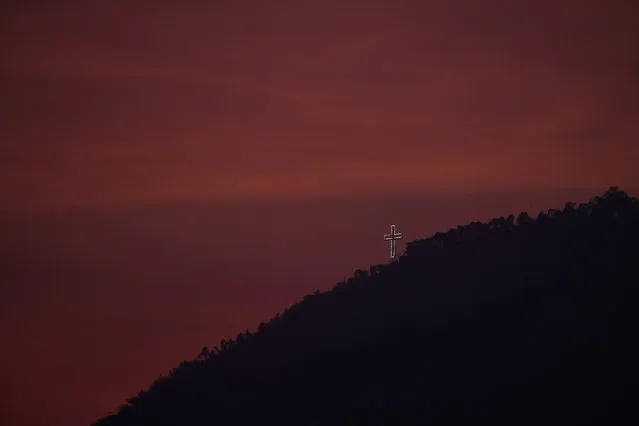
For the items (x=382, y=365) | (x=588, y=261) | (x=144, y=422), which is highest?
(x=588, y=261)

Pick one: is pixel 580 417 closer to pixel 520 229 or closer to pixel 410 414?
pixel 410 414

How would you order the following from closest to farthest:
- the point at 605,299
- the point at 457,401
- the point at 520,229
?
the point at 457,401 → the point at 605,299 → the point at 520,229

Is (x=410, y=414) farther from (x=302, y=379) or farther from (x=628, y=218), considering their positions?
(x=628, y=218)

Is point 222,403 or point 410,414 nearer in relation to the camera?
point 410,414

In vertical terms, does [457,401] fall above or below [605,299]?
below

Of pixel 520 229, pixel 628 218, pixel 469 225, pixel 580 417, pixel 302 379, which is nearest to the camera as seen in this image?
pixel 580 417

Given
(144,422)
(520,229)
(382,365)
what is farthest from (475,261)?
(144,422)

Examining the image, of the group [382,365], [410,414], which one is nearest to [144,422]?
[382,365]
